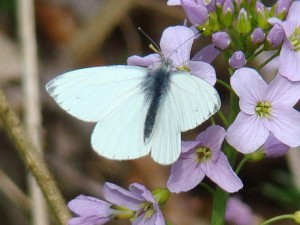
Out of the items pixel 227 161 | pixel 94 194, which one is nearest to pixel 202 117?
pixel 227 161

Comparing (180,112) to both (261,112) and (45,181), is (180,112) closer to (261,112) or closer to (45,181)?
(261,112)

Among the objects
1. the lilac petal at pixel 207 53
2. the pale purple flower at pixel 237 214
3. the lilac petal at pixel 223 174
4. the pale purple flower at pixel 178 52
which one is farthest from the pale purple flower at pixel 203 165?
the pale purple flower at pixel 237 214

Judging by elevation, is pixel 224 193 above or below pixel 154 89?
below

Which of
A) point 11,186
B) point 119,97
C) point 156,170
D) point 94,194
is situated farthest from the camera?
point 156,170

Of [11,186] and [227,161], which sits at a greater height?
[227,161]

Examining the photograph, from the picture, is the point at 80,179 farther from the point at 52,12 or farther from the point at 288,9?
the point at 288,9

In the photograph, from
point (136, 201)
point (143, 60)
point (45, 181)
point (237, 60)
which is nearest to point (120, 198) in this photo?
point (136, 201)
